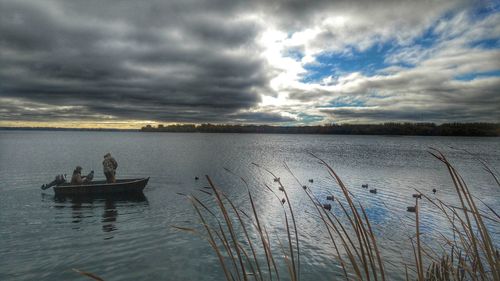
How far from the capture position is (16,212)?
642 inches

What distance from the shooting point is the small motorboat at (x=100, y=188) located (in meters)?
19.9

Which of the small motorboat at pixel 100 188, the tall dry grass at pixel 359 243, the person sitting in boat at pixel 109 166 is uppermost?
the tall dry grass at pixel 359 243

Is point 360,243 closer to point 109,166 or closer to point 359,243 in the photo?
point 359,243

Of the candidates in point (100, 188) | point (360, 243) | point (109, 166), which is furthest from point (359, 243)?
point (109, 166)

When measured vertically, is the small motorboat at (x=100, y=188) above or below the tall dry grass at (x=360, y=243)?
below

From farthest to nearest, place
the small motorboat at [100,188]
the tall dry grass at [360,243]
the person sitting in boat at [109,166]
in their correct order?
the person sitting in boat at [109,166], the small motorboat at [100,188], the tall dry grass at [360,243]

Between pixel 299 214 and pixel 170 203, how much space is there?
8.97 meters

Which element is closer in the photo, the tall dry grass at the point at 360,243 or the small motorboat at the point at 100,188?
the tall dry grass at the point at 360,243

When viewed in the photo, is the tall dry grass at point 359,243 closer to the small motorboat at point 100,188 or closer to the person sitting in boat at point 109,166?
the small motorboat at point 100,188

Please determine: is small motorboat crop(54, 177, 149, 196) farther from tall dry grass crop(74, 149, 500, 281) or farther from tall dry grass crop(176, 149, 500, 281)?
tall dry grass crop(74, 149, 500, 281)

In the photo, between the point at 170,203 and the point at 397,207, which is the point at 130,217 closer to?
the point at 170,203

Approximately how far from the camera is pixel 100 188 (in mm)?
20312

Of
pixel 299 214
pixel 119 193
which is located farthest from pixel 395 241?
pixel 119 193

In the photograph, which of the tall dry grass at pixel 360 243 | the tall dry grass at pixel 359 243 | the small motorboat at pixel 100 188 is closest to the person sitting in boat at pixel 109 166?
the small motorboat at pixel 100 188
